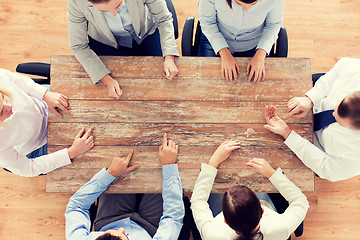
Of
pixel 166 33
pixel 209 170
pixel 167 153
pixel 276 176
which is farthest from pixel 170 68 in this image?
pixel 276 176

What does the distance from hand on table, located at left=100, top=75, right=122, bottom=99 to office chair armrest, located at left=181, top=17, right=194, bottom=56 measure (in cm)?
57

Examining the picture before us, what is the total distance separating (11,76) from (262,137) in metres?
Answer: 1.51

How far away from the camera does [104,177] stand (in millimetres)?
1541

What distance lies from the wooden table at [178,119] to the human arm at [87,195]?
46mm

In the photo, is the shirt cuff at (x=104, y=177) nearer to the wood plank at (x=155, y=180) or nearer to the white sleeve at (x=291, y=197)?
the wood plank at (x=155, y=180)

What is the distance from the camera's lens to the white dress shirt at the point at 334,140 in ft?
4.78

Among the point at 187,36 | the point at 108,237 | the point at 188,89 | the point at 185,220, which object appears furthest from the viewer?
the point at 187,36

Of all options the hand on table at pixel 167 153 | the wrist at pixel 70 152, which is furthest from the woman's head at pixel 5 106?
the hand on table at pixel 167 153

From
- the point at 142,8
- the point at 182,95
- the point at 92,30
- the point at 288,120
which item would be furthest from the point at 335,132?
the point at 92,30

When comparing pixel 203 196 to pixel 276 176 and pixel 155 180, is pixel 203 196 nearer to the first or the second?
pixel 155 180

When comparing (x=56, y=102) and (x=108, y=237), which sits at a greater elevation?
(x=56, y=102)

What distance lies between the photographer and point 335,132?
4.99 feet

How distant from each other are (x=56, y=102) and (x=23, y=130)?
0.87ft

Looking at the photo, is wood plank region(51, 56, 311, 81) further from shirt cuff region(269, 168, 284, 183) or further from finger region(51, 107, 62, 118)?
shirt cuff region(269, 168, 284, 183)
